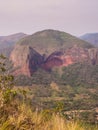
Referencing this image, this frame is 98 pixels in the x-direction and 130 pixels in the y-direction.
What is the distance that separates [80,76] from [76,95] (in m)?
36.3

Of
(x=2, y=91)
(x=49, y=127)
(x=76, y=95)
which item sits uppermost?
(x=2, y=91)

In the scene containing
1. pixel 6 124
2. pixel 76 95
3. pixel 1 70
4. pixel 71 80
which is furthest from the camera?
pixel 71 80

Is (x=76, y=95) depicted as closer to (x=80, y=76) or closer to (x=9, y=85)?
(x=80, y=76)

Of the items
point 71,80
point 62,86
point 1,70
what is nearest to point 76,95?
point 62,86

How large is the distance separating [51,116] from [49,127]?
20.7 inches

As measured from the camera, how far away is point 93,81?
183875mm

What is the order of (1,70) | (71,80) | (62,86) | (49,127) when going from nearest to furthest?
(49,127) < (1,70) < (62,86) < (71,80)

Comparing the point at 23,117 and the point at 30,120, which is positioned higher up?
the point at 23,117

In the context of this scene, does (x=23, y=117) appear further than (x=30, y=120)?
No

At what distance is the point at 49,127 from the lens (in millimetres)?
7309

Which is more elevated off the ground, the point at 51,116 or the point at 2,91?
the point at 2,91

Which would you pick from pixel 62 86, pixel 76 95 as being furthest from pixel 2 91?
pixel 62 86

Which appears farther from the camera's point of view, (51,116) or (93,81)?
(93,81)

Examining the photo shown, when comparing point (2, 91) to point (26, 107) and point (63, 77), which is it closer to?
point (26, 107)
